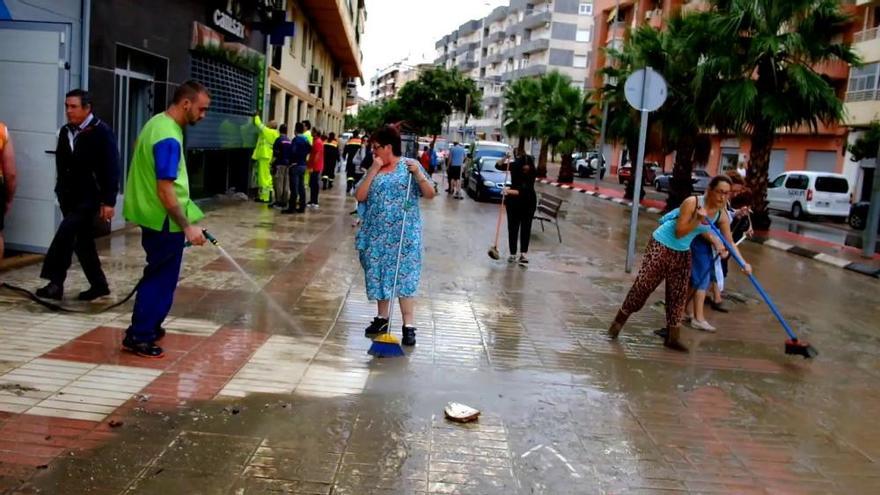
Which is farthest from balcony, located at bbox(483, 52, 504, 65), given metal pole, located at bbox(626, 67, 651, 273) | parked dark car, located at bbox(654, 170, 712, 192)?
metal pole, located at bbox(626, 67, 651, 273)

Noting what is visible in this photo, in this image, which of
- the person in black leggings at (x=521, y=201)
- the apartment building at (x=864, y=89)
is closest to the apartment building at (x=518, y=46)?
the apartment building at (x=864, y=89)

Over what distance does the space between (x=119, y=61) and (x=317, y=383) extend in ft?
25.7

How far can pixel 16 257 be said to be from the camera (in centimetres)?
785

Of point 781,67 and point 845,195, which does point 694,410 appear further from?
point 845,195

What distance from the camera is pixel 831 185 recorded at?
27.2 metres

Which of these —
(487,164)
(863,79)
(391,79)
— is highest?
(391,79)

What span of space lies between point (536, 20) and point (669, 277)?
8373 cm

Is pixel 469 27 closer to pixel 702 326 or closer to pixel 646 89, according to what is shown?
pixel 646 89

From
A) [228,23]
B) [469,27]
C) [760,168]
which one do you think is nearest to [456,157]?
[760,168]

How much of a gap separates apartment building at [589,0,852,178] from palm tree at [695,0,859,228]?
15.7 feet

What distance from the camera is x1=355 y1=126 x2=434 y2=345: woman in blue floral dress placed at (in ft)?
19.6

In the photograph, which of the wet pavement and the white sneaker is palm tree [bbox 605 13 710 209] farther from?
the wet pavement

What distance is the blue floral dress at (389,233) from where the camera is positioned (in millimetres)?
5984

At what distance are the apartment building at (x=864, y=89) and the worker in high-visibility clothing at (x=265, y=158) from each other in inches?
1026
